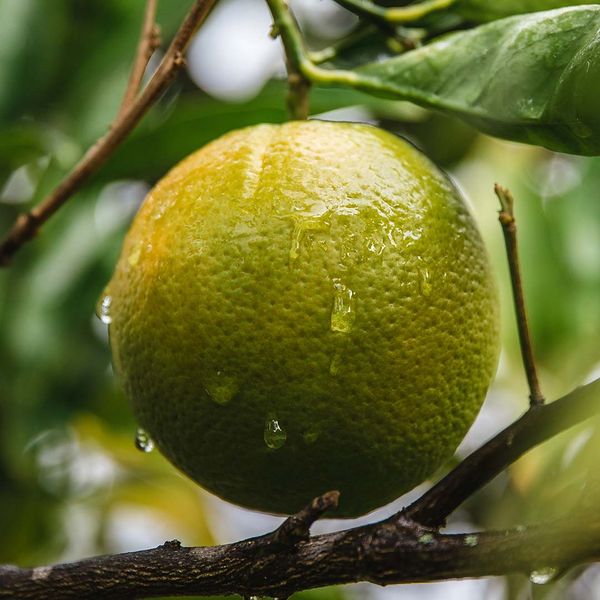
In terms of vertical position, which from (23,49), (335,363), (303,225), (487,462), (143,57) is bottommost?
(487,462)

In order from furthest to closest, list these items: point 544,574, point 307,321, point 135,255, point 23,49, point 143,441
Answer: point 23,49 < point 143,441 < point 135,255 < point 307,321 < point 544,574

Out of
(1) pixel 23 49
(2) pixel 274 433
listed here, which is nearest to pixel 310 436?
(2) pixel 274 433

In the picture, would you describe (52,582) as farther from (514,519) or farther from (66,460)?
(66,460)

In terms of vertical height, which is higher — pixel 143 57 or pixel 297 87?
pixel 143 57

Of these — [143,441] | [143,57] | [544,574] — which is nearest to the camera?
[544,574]

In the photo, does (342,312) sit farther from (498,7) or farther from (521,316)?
(498,7)

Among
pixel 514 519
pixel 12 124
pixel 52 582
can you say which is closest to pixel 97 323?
pixel 12 124

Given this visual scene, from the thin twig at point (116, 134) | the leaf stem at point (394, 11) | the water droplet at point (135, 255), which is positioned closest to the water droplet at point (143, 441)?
the water droplet at point (135, 255)
